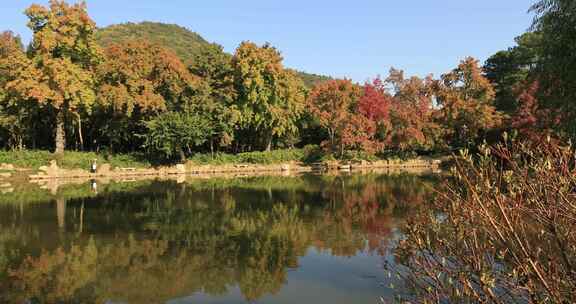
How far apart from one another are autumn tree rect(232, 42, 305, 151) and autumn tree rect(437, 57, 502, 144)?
12.5m

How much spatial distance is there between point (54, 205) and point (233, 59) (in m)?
23.4

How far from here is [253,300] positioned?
25.9 feet

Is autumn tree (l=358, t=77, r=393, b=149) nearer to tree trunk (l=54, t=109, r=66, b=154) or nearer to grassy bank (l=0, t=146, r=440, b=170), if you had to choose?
grassy bank (l=0, t=146, r=440, b=170)

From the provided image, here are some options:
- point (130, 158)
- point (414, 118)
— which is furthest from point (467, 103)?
point (130, 158)

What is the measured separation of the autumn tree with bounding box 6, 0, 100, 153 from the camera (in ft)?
101

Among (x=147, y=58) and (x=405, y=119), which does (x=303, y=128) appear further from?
(x=147, y=58)

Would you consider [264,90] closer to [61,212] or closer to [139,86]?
[139,86]

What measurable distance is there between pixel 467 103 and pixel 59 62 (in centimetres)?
3072

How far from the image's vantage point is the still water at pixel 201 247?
8.34 meters

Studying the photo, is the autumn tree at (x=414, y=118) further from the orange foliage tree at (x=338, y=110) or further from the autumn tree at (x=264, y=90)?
the autumn tree at (x=264, y=90)

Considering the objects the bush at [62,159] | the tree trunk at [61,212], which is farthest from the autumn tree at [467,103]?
the tree trunk at [61,212]

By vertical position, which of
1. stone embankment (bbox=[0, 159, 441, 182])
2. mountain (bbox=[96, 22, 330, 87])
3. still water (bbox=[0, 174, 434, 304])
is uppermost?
mountain (bbox=[96, 22, 330, 87])

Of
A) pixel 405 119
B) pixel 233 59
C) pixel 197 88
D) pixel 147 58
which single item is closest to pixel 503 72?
pixel 405 119

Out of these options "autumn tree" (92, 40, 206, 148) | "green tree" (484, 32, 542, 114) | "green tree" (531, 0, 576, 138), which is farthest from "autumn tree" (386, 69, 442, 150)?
"green tree" (531, 0, 576, 138)
